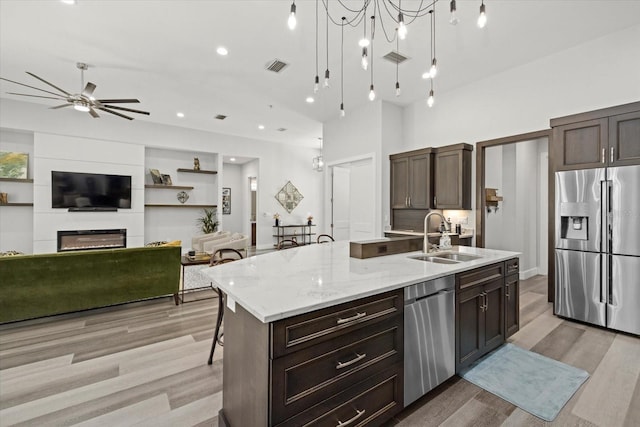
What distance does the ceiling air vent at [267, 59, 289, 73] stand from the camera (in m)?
4.21

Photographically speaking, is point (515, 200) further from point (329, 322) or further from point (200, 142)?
point (200, 142)

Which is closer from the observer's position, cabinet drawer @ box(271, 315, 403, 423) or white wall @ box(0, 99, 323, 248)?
cabinet drawer @ box(271, 315, 403, 423)

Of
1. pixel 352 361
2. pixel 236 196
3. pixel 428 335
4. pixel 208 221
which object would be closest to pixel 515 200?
Answer: pixel 428 335

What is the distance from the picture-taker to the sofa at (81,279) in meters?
2.98

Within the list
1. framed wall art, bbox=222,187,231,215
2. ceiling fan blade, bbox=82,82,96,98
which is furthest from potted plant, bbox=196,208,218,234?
ceiling fan blade, bbox=82,82,96,98

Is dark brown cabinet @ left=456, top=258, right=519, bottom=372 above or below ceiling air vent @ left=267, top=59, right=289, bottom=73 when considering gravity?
below

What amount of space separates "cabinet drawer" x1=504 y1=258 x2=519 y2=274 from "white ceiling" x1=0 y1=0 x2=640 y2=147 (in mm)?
2579

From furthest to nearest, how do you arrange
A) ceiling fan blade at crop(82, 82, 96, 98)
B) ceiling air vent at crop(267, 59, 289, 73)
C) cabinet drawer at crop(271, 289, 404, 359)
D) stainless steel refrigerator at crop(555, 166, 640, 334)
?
ceiling air vent at crop(267, 59, 289, 73), ceiling fan blade at crop(82, 82, 96, 98), stainless steel refrigerator at crop(555, 166, 640, 334), cabinet drawer at crop(271, 289, 404, 359)

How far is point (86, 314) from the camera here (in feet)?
11.5

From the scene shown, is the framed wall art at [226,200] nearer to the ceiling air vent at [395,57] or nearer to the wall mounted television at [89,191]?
the wall mounted television at [89,191]

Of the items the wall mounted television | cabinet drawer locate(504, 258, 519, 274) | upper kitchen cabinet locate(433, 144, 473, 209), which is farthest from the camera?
the wall mounted television

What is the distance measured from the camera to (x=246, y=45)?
3.76 meters

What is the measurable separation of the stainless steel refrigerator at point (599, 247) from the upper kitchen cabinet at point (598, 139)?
0.11 meters

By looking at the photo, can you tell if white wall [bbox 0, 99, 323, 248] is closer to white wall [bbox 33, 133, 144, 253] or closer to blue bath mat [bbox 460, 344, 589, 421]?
white wall [bbox 33, 133, 144, 253]
